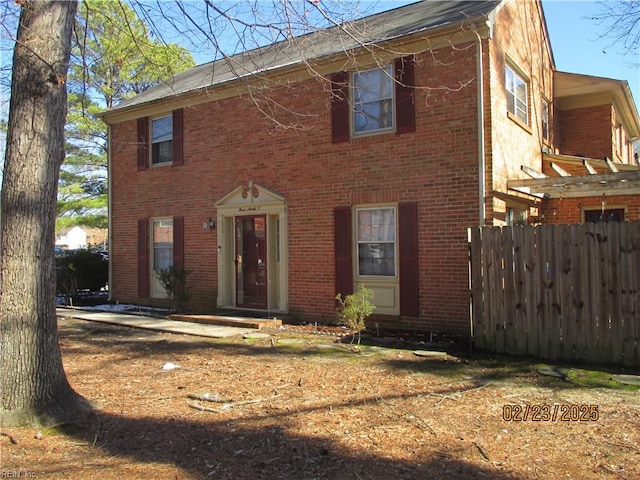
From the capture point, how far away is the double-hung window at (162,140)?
13906 mm

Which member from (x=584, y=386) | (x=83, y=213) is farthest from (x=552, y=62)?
(x=83, y=213)

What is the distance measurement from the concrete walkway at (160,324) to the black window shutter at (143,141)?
A: 4.27 m

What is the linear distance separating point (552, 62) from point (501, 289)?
882 cm

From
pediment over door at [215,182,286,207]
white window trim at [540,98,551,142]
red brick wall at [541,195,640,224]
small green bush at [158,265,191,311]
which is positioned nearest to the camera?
pediment over door at [215,182,286,207]

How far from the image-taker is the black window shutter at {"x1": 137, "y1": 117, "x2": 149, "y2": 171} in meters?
14.3

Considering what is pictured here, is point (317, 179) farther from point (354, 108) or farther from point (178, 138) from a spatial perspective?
point (178, 138)

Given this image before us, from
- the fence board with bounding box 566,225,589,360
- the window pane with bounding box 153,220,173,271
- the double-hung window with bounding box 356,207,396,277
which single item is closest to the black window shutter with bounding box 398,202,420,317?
the double-hung window with bounding box 356,207,396,277

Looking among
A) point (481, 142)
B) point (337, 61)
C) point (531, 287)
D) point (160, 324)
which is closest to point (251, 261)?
point (160, 324)

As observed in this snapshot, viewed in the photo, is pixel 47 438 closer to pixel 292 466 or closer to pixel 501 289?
pixel 292 466

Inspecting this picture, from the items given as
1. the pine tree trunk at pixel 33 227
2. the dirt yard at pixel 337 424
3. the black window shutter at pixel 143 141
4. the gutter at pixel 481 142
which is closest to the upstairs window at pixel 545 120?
the gutter at pixel 481 142

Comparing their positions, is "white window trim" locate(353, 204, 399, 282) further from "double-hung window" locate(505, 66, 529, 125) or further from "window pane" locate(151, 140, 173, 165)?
"window pane" locate(151, 140, 173, 165)
